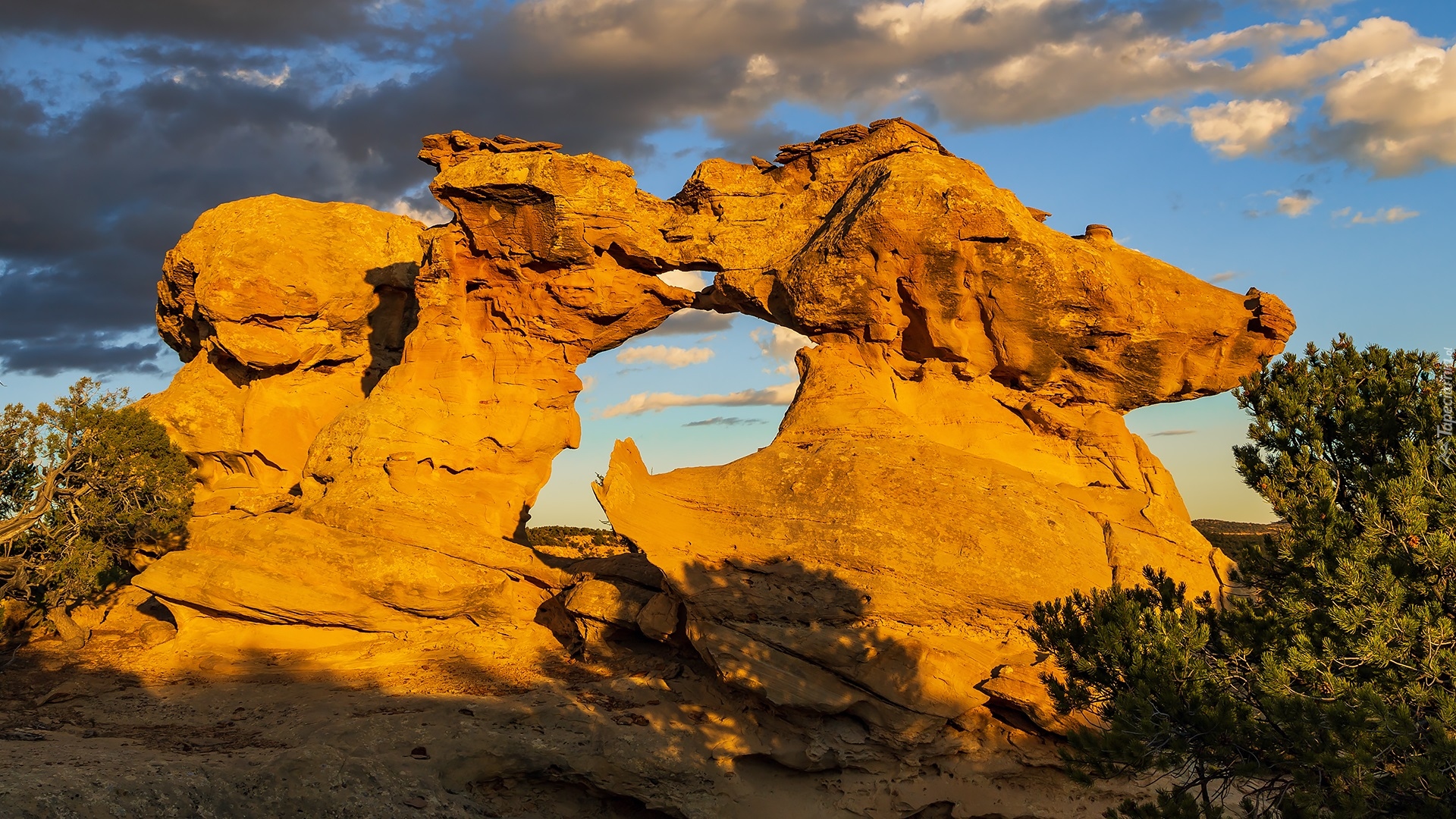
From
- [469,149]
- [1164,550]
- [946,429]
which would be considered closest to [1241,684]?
[1164,550]

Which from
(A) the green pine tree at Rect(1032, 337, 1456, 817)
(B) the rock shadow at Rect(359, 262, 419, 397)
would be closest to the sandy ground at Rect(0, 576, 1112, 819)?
(A) the green pine tree at Rect(1032, 337, 1456, 817)

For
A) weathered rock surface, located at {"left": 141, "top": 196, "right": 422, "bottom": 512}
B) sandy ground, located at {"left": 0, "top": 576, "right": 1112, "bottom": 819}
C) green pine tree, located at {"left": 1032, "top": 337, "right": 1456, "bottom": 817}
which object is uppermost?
weathered rock surface, located at {"left": 141, "top": 196, "right": 422, "bottom": 512}

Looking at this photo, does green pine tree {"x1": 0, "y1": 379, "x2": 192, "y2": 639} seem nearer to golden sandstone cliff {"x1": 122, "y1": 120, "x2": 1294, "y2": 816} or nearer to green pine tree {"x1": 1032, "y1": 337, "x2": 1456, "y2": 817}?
golden sandstone cliff {"x1": 122, "y1": 120, "x2": 1294, "y2": 816}

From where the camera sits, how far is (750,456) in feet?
62.0

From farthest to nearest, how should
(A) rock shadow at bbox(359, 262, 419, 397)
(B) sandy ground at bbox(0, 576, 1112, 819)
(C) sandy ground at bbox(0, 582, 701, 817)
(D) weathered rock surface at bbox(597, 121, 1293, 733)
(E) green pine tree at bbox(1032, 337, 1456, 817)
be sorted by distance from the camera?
(A) rock shadow at bbox(359, 262, 419, 397)
(D) weathered rock surface at bbox(597, 121, 1293, 733)
(B) sandy ground at bbox(0, 576, 1112, 819)
(C) sandy ground at bbox(0, 582, 701, 817)
(E) green pine tree at bbox(1032, 337, 1456, 817)

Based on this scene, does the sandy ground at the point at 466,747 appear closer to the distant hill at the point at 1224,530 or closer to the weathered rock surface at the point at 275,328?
the weathered rock surface at the point at 275,328

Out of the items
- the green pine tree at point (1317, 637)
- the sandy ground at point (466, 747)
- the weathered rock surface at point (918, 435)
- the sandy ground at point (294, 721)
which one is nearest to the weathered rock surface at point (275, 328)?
the sandy ground at point (294, 721)

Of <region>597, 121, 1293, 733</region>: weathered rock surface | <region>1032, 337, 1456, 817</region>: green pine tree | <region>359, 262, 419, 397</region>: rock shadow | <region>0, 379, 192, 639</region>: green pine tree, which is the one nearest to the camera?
<region>1032, 337, 1456, 817</region>: green pine tree

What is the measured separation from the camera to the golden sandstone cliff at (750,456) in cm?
1561

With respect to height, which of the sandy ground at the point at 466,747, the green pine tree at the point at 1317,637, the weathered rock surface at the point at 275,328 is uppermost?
the weathered rock surface at the point at 275,328

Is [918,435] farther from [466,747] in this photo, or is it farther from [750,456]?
[466,747]

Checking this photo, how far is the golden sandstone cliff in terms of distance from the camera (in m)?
15.6

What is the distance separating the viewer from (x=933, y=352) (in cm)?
2034

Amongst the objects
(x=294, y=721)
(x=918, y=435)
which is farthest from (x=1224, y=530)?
(x=294, y=721)
